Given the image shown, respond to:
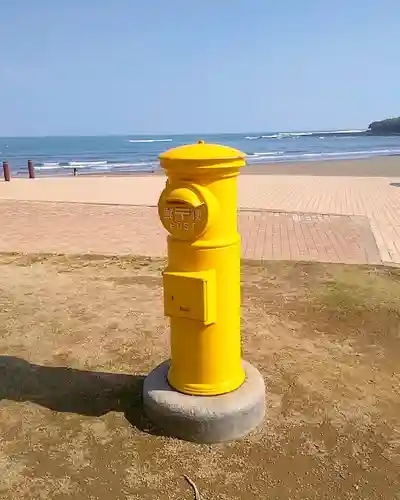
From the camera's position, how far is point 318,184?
63.1 feet

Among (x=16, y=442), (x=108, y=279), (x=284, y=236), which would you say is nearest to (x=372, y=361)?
(x=16, y=442)

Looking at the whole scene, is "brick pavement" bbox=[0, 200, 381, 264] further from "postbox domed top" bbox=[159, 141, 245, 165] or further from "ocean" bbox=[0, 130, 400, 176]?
"ocean" bbox=[0, 130, 400, 176]

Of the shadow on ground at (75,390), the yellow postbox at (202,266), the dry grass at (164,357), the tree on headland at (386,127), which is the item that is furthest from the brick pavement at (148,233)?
the tree on headland at (386,127)

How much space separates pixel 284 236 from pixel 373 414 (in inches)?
220

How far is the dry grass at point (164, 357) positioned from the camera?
8.87 feet

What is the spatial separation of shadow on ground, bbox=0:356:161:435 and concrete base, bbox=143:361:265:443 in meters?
0.12

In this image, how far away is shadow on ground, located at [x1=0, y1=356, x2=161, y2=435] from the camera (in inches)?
132

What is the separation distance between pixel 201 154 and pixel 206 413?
1.45 metres

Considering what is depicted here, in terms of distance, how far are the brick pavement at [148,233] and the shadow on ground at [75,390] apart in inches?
151

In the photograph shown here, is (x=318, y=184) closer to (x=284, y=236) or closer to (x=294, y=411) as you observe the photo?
(x=284, y=236)

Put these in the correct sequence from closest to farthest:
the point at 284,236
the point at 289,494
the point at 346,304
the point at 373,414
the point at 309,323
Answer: the point at 289,494, the point at 373,414, the point at 309,323, the point at 346,304, the point at 284,236

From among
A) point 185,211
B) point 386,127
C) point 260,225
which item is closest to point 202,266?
point 185,211

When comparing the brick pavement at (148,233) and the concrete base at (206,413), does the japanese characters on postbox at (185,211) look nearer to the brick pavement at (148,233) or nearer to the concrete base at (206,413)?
the concrete base at (206,413)

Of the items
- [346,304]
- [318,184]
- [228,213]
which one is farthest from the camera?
[318,184]
